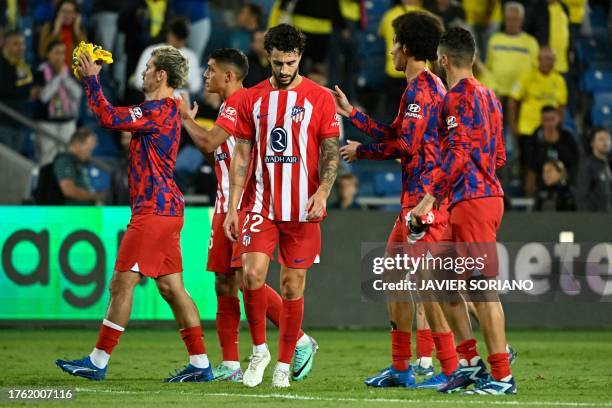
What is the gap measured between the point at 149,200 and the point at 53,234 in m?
5.44

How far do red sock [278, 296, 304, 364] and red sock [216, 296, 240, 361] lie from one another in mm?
951

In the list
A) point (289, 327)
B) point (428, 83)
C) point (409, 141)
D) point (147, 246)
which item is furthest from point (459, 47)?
point (147, 246)

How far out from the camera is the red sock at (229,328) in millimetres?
9922

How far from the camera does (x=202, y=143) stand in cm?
961

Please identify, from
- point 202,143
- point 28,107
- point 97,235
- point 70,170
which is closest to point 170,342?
point 97,235

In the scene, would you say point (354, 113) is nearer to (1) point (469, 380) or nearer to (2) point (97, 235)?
(1) point (469, 380)

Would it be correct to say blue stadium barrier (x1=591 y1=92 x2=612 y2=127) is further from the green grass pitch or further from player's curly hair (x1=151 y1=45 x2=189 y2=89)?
player's curly hair (x1=151 y1=45 x2=189 y2=89)

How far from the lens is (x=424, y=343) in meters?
10.3

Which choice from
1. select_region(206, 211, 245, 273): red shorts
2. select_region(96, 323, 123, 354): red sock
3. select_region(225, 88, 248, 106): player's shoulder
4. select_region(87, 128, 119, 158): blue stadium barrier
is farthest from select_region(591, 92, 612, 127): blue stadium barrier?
select_region(96, 323, 123, 354): red sock

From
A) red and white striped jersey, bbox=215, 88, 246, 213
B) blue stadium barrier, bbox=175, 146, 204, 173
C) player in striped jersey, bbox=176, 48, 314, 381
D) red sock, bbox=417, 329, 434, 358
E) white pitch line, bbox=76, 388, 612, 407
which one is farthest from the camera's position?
Result: blue stadium barrier, bbox=175, 146, 204, 173

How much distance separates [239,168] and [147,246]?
3.09ft

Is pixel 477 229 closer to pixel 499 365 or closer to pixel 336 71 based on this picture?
pixel 499 365

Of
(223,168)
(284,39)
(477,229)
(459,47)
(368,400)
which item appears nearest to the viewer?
(368,400)

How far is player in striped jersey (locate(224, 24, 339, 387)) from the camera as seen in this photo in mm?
8984
